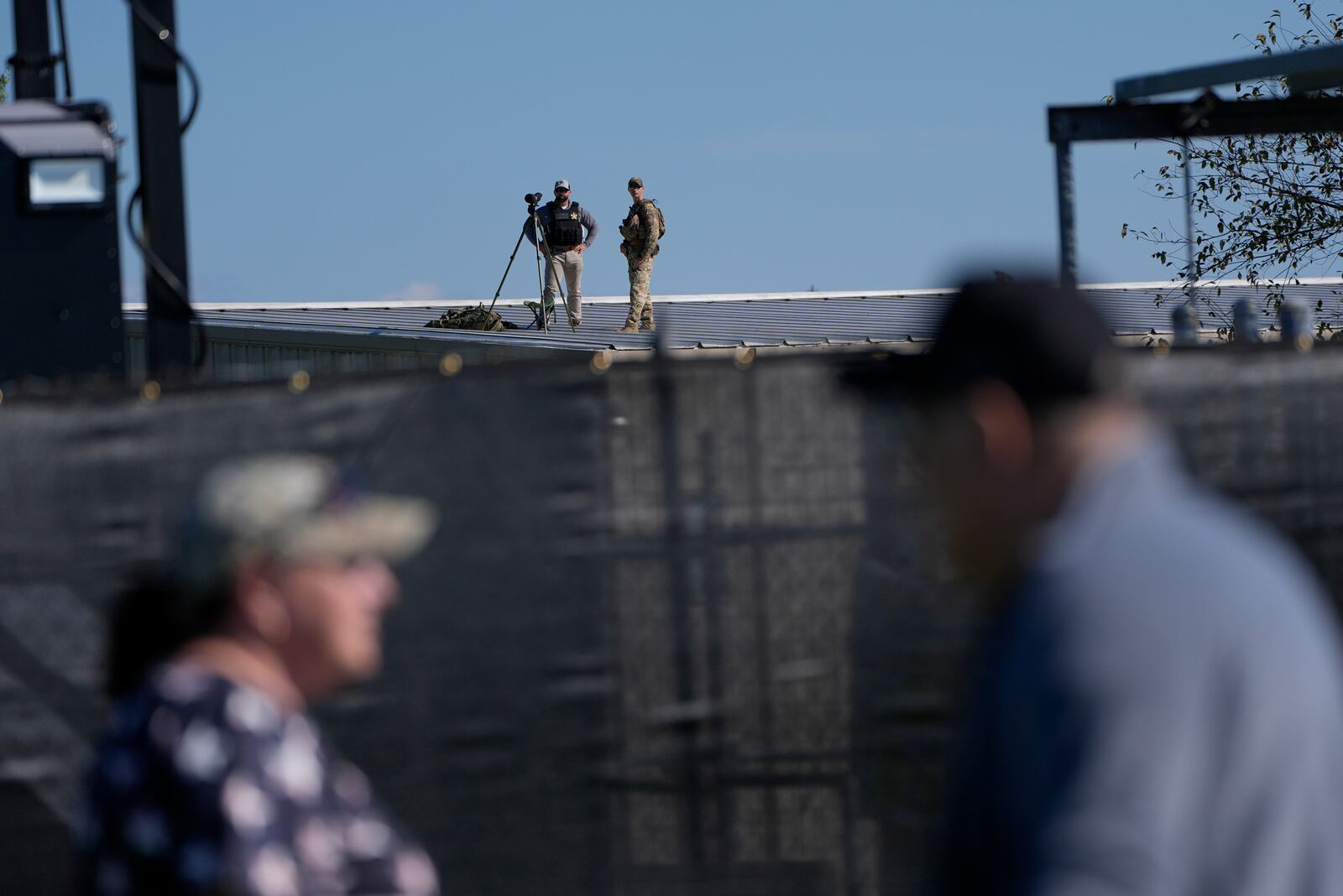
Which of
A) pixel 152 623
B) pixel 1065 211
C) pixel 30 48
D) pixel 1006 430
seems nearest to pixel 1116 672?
pixel 1006 430

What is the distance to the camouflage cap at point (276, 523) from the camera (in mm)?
2668

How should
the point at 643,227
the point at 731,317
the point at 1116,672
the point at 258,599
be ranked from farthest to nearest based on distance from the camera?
the point at 731,317, the point at 643,227, the point at 258,599, the point at 1116,672

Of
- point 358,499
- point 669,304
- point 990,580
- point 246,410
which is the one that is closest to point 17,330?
point 246,410

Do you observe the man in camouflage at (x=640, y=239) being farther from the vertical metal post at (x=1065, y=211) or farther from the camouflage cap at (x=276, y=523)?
the camouflage cap at (x=276, y=523)

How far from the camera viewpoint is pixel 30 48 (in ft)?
25.1

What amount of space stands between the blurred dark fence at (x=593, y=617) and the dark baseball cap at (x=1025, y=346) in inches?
112

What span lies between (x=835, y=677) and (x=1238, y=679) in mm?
3207

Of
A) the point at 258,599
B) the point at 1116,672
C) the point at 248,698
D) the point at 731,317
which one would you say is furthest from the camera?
the point at 731,317

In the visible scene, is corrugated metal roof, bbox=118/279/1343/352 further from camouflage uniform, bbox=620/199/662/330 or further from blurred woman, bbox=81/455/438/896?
blurred woman, bbox=81/455/438/896

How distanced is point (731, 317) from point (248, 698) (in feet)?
75.2

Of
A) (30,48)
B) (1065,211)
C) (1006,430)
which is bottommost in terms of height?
(1006,430)

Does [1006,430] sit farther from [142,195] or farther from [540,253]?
[540,253]

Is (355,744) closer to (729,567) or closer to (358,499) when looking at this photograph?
(729,567)

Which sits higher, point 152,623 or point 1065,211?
point 1065,211
